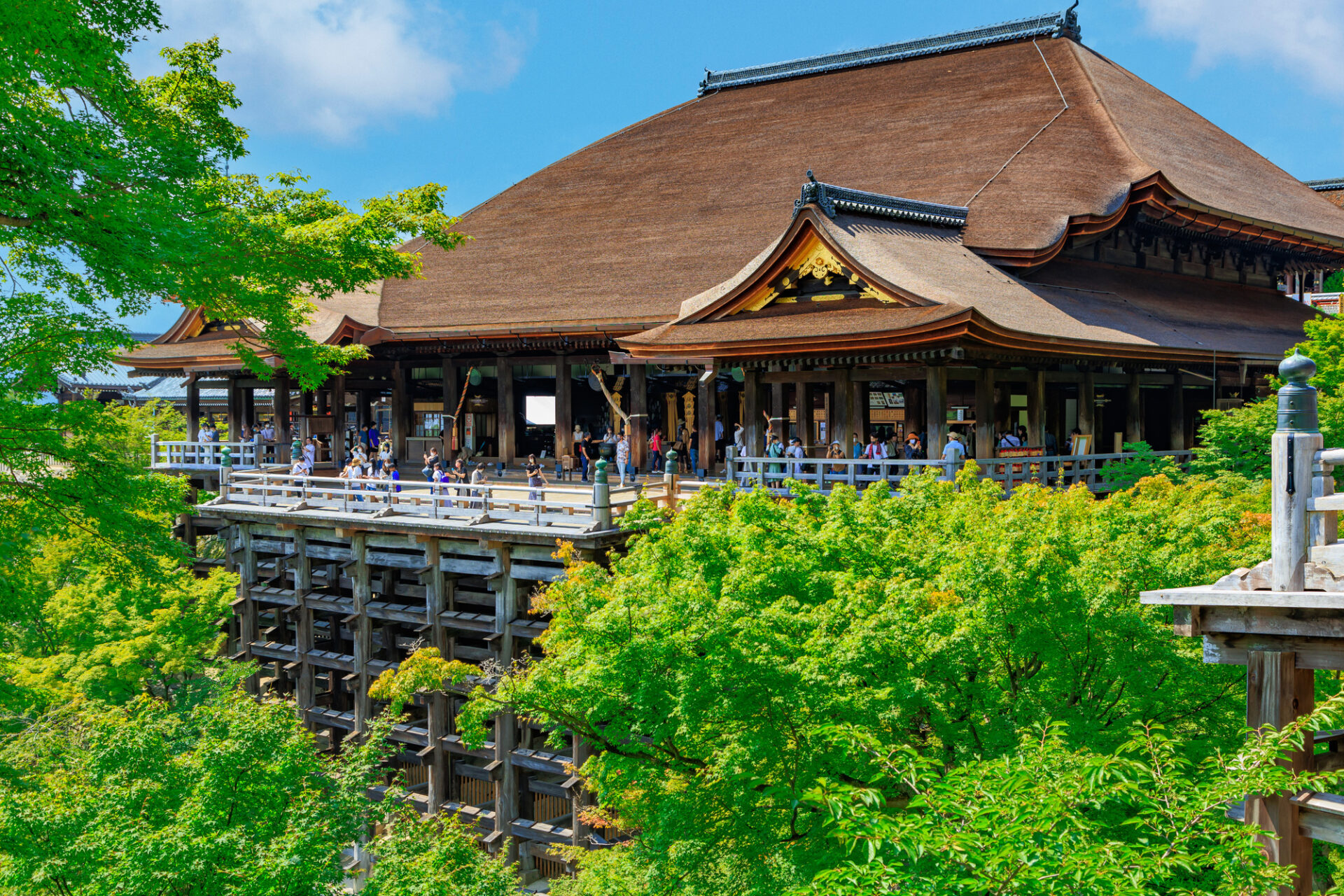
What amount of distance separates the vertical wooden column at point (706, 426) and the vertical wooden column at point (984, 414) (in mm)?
9121

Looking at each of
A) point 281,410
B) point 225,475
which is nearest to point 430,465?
point 225,475

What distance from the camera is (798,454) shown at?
69.0ft

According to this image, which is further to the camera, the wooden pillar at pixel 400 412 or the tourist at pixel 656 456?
the wooden pillar at pixel 400 412

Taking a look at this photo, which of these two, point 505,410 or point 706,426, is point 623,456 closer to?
point 706,426

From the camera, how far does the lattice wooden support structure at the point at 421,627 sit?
795 inches

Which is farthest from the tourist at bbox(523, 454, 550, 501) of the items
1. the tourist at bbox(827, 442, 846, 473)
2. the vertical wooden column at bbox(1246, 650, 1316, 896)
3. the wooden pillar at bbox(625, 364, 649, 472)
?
the vertical wooden column at bbox(1246, 650, 1316, 896)

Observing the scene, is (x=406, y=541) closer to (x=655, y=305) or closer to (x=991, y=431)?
(x=655, y=305)

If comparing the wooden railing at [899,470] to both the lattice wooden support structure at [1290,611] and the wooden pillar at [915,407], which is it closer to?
the wooden pillar at [915,407]

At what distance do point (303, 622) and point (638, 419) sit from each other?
31.8ft

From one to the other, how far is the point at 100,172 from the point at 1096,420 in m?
26.1

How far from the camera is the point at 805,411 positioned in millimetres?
27062

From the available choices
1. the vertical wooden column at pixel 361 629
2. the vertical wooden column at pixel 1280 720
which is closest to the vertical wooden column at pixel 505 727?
the vertical wooden column at pixel 361 629

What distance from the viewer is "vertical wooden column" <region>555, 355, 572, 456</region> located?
1169 inches

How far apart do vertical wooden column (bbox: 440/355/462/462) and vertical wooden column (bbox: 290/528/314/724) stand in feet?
21.8
